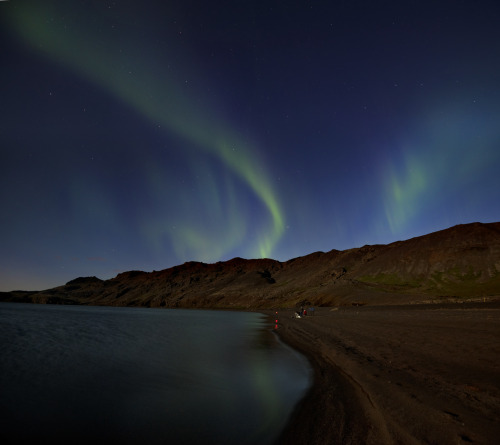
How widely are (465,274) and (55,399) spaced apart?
410 ft

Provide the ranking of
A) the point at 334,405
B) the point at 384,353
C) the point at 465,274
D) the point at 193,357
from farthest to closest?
the point at 465,274 < the point at 193,357 < the point at 384,353 < the point at 334,405

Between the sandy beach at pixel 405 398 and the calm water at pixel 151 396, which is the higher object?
the sandy beach at pixel 405 398

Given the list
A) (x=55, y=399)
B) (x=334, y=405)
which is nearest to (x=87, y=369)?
(x=55, y=399)

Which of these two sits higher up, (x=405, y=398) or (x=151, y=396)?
(x=405, y=398)

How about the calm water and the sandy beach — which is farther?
the calm water

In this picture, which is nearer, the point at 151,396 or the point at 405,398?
the point at 405,398

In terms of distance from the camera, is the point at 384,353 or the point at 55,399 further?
the point at 384,353

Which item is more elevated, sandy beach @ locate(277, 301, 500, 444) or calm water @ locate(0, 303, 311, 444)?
sandy beach @ locate(277, 301, 500, 444)

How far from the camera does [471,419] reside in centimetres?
719

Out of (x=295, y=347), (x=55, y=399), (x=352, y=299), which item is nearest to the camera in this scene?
(x=55, y=399)

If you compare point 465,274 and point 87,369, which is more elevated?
point 465,274

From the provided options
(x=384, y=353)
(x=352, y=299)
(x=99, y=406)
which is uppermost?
(x=352, y=299)

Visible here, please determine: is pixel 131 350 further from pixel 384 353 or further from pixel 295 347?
pixel 384 353

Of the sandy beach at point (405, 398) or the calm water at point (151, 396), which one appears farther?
the calm water at point (151, 396)
